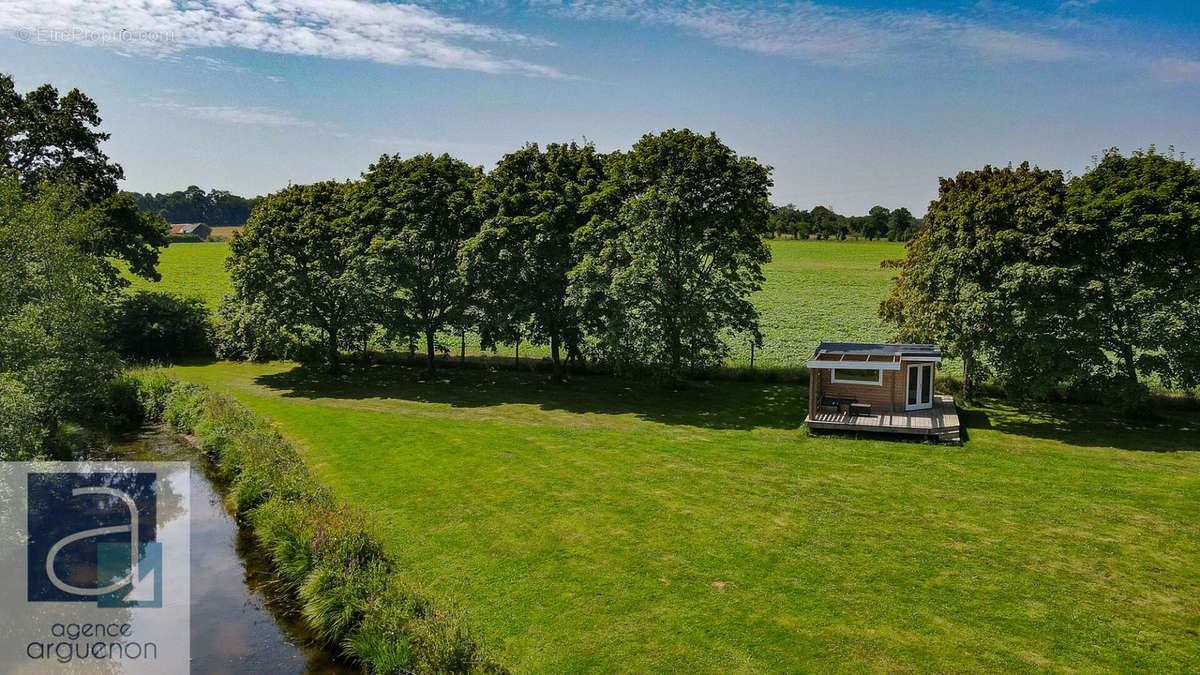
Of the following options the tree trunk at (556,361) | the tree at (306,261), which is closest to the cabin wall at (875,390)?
the tree trunk at (556,361)

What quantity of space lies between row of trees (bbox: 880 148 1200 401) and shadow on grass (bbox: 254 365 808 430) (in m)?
7.86

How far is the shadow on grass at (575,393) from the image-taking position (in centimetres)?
2550

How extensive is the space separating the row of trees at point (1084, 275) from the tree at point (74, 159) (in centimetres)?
3911

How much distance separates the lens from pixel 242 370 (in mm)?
34375

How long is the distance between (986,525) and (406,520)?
12.9m

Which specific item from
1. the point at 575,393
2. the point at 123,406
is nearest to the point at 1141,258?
the point at 575,393

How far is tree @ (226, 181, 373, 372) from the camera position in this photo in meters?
30.2

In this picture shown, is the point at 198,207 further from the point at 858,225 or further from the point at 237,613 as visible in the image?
the point at 237,613

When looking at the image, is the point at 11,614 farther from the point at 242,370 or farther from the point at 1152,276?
the point at 1152,276

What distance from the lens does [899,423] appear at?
21.8 meters

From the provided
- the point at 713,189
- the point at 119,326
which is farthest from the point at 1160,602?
the point at 119,326

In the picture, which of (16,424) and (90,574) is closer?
(90,574)

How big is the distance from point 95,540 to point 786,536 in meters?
15.4

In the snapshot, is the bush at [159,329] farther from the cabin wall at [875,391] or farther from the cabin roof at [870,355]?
the cabin wall at [875,391]
